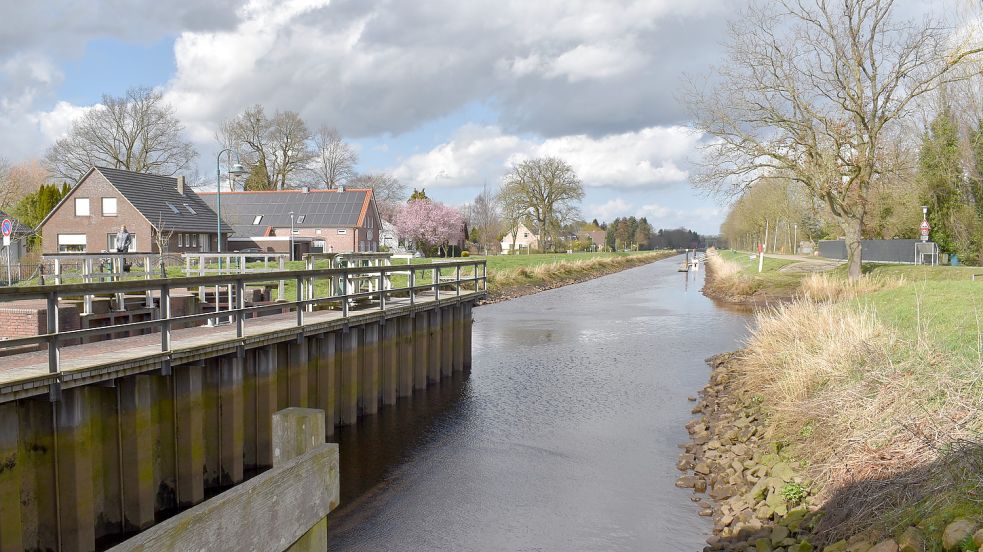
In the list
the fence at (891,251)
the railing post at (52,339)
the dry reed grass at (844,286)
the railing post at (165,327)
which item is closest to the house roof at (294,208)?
the fence at (891,251)

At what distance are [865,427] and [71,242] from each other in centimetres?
5114

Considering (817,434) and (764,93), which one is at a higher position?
(764,93)

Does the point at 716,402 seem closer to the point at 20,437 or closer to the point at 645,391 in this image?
the point at 645,391

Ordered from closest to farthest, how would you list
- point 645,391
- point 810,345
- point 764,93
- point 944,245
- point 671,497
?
point 671,497, point 810,345, point 645,391, point 764,93, point 944,245

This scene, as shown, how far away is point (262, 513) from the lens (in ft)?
9.11

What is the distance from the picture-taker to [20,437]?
22.0ft

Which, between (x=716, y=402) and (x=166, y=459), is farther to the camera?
(x=716, y=402)

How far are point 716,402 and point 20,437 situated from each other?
470 inches

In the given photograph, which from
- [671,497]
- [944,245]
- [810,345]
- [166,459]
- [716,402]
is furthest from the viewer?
[944,245]

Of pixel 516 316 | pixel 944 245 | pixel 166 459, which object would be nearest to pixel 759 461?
pixel 166 459

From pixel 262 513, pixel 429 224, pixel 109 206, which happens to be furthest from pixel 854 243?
pixel 429 224

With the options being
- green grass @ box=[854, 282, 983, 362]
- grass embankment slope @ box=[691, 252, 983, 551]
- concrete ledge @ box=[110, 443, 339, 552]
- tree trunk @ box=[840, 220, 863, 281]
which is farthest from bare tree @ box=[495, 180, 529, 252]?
concrete ledge @ box=[110, 443, 339, 552]

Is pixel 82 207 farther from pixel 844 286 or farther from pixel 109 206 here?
pixel 844 286

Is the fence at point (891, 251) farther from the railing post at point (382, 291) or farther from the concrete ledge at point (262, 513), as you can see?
the concrete ledge at point (262, 513)
